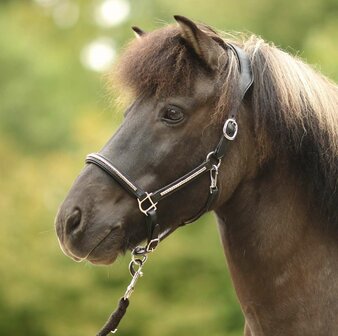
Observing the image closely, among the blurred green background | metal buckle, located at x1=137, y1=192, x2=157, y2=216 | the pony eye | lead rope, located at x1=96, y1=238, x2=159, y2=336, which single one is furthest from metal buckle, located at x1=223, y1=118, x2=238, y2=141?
the blurred green background

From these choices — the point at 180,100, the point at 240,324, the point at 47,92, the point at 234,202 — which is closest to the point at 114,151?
the point at 180,100

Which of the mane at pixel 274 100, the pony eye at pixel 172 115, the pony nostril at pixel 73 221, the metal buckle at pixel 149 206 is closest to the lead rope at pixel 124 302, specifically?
the metal buckle at pixel 149 206

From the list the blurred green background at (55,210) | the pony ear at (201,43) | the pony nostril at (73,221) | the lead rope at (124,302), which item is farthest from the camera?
the blurred green background at (55,210)

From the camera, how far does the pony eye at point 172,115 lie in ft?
13.3

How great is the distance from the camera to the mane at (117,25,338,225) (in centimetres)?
411

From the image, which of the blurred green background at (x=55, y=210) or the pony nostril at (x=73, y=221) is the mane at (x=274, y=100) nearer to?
the pony nostril at (x=73, y=221)

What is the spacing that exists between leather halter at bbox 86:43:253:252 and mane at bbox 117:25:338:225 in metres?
0.08

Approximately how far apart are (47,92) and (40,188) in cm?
369

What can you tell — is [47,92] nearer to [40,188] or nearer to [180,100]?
[40,188]

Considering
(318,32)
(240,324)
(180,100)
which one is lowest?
(240,324)

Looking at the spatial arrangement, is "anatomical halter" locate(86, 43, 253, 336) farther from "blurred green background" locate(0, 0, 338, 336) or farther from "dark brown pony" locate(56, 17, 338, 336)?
"blurred green background" locate(0, 0, 338, 336)

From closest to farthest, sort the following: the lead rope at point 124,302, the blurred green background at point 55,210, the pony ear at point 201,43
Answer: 1. the pony ear at point 201,43
2. the lead rope at point 124,302
3. the blurred green background at point 55,210

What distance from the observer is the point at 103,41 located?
20.4 metres

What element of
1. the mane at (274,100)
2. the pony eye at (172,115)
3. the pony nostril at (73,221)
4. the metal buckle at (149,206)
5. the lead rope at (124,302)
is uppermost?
the mane at (274,100)
